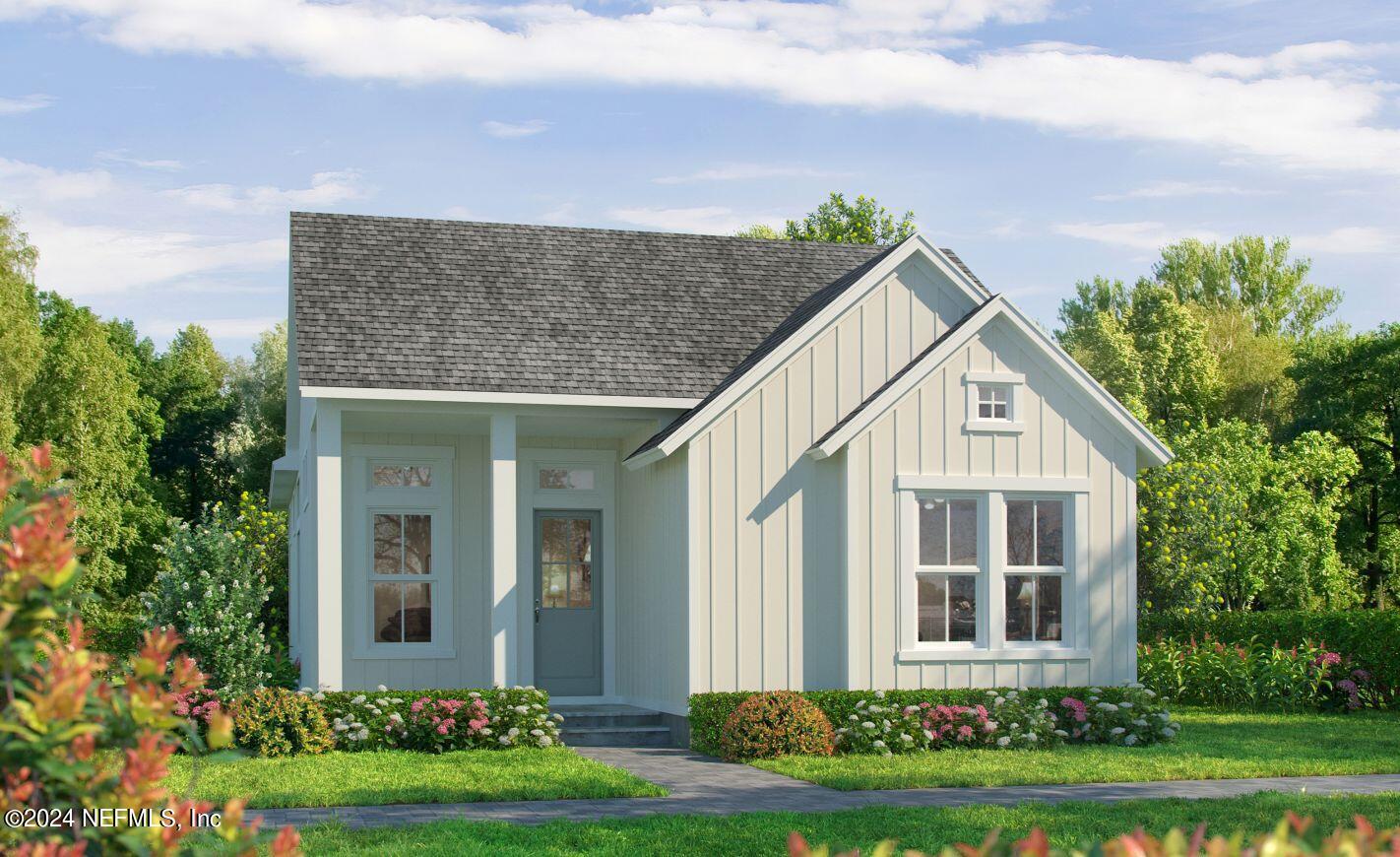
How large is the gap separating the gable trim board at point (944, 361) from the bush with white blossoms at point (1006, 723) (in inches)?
112

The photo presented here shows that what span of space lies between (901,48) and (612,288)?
9150 millimetres

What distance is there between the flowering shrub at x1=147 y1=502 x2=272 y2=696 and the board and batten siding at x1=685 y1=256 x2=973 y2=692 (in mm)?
5266

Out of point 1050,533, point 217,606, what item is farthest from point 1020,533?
point 217,606

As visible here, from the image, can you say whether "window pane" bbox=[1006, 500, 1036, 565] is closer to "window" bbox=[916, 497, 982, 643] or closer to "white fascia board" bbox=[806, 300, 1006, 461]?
"window" bbox=[916, 497, 982, 643]

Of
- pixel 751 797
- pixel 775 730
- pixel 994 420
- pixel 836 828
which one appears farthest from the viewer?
pixel 994 420

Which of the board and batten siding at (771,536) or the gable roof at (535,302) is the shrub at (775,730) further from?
the gable roof at (535,302)

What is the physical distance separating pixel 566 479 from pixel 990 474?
5.53 m

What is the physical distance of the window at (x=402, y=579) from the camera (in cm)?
1705

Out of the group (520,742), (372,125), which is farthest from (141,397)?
(520,742)

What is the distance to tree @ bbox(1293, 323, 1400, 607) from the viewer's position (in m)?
35.6

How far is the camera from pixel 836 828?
9.51m

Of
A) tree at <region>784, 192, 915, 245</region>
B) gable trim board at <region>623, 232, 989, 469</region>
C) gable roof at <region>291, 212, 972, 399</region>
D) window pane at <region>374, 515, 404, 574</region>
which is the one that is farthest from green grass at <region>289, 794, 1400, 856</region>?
tree at <region>784, 192, 915, 245</region>

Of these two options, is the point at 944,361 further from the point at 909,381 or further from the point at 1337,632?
the point at 1337,632

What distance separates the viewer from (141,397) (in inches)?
1785
